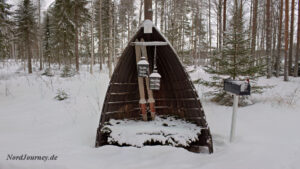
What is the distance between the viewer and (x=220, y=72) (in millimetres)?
6309

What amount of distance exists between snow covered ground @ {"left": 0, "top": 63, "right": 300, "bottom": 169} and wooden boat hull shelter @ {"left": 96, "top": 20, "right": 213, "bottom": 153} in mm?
579

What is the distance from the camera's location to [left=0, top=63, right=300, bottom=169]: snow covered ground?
119 inches

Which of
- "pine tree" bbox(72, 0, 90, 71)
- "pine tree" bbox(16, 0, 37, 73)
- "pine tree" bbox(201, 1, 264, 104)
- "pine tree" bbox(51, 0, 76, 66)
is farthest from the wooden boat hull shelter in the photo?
"pine tree" bbox(16, 0, 37, 73)

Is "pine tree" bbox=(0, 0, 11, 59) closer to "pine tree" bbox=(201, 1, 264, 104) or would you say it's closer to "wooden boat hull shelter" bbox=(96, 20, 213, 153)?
"wooden boat hull shelter" bbox=(96, 20, 213, 153)

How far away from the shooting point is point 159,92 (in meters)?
5.29

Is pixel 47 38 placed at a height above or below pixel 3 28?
above

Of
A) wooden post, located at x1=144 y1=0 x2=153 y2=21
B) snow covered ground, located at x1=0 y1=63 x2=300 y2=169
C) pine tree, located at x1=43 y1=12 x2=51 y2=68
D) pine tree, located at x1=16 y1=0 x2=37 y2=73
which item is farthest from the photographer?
pine tree, located at x1=43 y1=12 x2=51 y2=68

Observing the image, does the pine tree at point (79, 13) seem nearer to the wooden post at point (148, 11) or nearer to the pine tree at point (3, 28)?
the pine tree at point (3, 28)

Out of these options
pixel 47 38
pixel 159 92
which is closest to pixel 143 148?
pixel 159 92

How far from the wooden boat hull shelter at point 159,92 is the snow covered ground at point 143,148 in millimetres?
579

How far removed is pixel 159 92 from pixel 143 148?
2.10 m

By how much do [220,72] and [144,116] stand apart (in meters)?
3.28

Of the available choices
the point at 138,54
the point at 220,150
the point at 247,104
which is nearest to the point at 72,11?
the point at 138,54

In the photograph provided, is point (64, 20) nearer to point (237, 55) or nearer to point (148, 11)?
point (148, 11)
